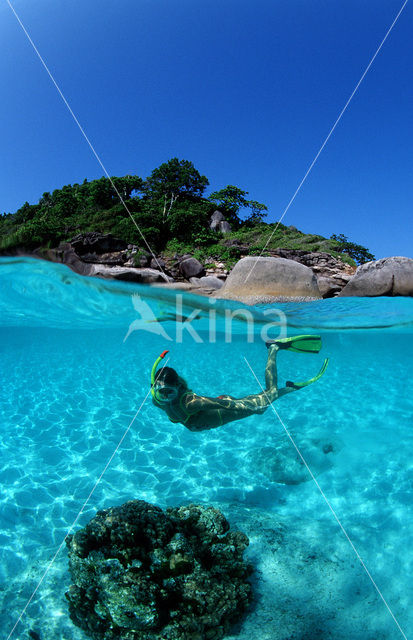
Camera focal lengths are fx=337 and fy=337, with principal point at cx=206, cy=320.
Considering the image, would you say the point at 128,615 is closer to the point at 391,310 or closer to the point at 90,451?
the point at 90,451

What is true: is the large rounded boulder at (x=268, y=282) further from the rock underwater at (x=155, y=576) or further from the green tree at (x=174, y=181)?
the green tree at (x=174, y=181)

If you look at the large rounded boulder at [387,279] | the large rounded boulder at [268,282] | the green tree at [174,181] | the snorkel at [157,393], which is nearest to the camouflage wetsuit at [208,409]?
the snorkel at [157,393]

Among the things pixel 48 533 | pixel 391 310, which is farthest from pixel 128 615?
pixel 391 310

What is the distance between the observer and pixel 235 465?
302 inches

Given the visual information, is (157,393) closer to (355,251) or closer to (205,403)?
(205,403)

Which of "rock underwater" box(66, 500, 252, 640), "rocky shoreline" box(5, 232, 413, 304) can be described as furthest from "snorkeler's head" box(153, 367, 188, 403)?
"rocky shoreline" box(5, 232, 413, 304)

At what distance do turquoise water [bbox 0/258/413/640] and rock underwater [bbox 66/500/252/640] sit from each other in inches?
16.1

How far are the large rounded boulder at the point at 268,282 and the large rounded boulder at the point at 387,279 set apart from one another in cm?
264

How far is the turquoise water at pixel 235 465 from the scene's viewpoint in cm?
434

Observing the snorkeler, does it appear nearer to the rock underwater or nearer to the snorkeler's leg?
the snorkeler's leg

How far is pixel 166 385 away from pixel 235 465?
372cm

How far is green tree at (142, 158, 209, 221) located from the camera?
34.5m

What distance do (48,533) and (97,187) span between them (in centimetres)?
3211

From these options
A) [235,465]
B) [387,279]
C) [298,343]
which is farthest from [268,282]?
[235,465]
